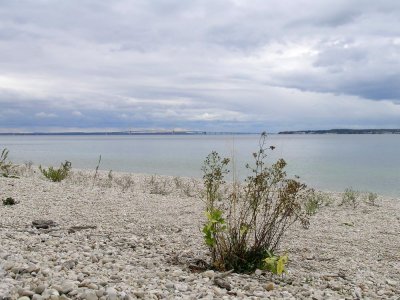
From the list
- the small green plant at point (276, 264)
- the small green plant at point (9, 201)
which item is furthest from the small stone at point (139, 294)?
the small green plant at point (9, 201)

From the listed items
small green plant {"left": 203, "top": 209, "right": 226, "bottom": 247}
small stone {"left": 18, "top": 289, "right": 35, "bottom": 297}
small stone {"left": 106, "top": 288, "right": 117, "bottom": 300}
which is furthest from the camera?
small green plant {"left": 203, "top": 209, "right": 226, "bottom": 247}

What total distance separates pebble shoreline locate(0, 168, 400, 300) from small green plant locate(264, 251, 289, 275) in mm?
94

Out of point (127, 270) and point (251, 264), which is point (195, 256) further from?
point (127, 270)

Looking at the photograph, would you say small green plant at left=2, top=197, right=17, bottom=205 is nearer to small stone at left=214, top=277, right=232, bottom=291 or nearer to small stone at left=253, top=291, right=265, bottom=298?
small stone at left=214, top=277, right=232, bottom=291

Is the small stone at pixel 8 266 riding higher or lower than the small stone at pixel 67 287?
higher

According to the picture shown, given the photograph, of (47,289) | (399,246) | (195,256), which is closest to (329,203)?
(399,246)

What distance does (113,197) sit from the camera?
10.5 meters

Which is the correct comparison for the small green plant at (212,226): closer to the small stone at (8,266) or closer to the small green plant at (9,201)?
the small stone at (8,266)

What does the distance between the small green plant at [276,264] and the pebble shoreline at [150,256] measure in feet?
0.31

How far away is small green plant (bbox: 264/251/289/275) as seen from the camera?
15.6ft

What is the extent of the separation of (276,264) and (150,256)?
1.48 m

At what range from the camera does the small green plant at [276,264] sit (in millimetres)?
4754

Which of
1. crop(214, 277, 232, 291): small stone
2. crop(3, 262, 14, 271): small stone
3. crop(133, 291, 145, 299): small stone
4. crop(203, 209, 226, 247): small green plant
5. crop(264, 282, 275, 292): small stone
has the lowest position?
crop(264, 282, 275, 292): small stone

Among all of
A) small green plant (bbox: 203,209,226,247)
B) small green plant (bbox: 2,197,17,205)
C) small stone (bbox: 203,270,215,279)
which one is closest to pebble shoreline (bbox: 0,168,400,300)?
small stone (bbox: 203,270,215,279)
